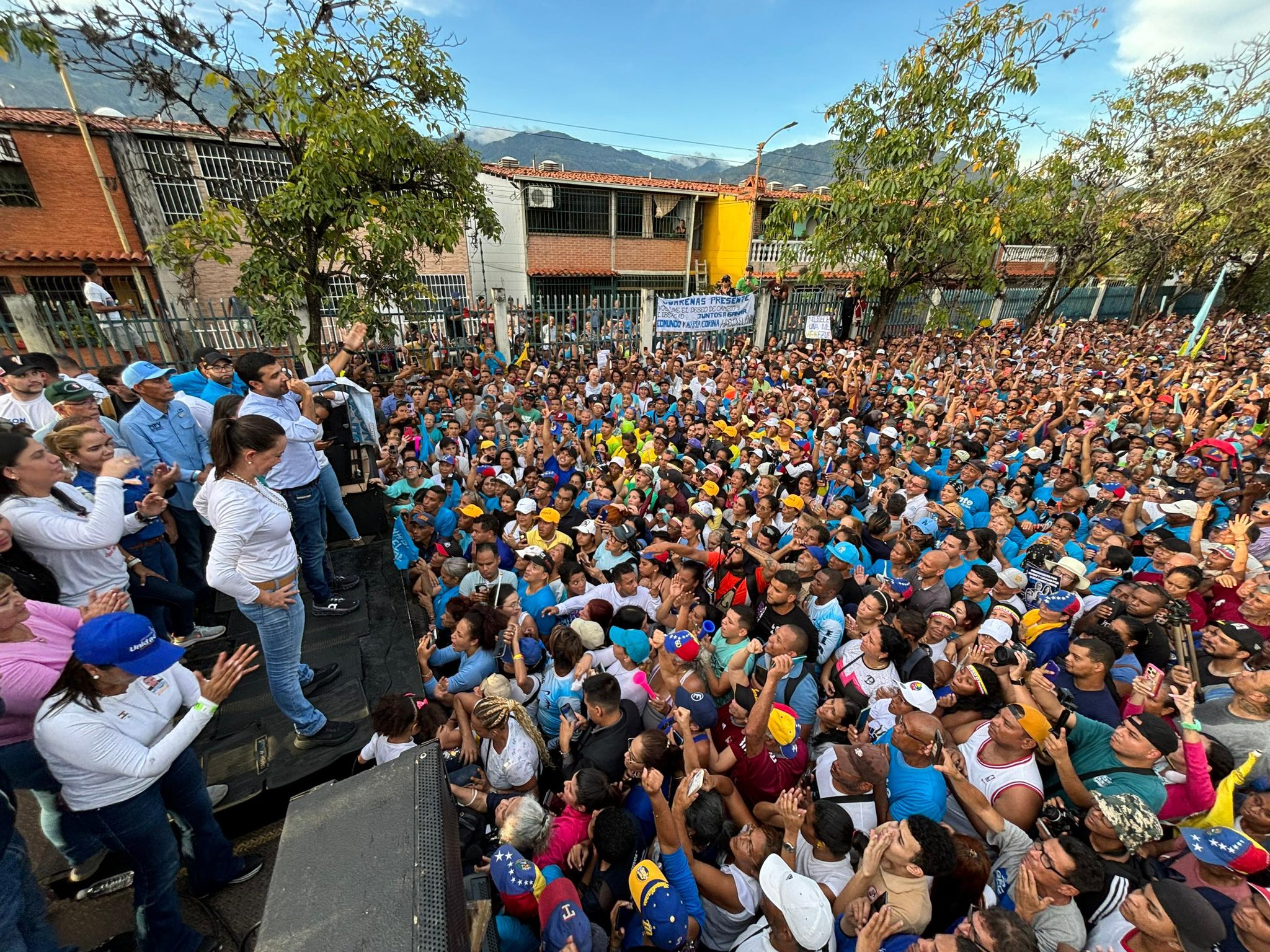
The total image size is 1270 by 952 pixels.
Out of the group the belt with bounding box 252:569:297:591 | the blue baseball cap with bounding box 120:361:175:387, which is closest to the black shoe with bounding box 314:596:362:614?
the belt with bounding box 252:569:297:591

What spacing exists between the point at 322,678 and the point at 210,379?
2.85 metres

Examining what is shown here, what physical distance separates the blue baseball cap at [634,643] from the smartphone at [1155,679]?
299 cm

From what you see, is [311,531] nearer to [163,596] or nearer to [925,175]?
[163,596]

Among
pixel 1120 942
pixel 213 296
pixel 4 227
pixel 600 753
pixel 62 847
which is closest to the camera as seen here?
pixel 1120 942

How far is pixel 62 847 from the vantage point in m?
2.49

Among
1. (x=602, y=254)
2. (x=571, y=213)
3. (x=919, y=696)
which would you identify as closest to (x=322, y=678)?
(x=919, y=696)

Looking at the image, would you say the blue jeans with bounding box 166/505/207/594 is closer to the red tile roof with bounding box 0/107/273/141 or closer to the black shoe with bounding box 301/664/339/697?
the black shoe with bounding box 301/664/339/697

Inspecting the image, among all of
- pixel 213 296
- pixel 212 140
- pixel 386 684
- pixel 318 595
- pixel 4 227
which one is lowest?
pixel 386 684

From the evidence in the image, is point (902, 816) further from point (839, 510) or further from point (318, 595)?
point (318, 595)

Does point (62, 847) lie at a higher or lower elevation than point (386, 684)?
higher

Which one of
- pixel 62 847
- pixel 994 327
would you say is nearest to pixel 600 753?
pixel 62 847

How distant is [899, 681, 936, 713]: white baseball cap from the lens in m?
2.98

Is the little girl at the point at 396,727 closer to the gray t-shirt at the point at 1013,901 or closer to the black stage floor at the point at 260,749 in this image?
the black stage floor at the point at 260,749

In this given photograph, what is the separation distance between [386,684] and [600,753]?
200cm
